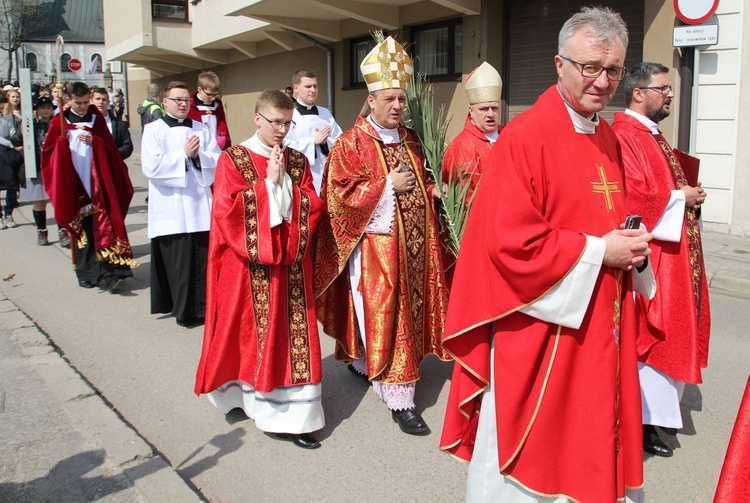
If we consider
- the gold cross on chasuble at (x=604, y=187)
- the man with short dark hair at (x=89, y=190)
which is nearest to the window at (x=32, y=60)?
the man with short dark hair at (x=89, y=190)

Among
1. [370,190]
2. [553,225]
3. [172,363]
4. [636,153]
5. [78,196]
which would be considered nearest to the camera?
[553,225]

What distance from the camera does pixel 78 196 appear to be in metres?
7.17

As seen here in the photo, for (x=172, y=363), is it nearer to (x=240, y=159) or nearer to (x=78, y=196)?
(x=240, y=159)

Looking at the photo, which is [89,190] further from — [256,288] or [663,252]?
[663,252]

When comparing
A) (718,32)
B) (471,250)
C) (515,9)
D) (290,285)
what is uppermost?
(515,9)

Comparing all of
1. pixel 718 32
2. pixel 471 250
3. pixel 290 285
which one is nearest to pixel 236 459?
pixel 290 285

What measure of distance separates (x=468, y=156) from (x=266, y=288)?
66.7 inches

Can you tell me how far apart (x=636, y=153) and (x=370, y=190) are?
1411 millimetres

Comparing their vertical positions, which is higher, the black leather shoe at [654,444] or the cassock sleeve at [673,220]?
the cassock sleeve at [673,220]

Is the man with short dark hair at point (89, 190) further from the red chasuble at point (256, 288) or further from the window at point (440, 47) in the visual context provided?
the window at point (440, 47)

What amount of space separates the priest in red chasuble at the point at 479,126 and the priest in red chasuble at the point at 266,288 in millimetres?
1201

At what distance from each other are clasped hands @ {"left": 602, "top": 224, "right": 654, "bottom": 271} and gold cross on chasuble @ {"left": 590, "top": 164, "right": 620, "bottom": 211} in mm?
161

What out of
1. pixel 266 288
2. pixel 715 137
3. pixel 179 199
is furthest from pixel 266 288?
pixel 715 137

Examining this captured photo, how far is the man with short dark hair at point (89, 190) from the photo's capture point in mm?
7074
